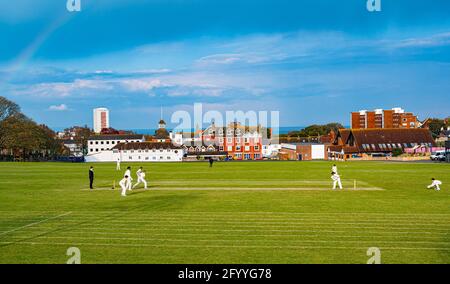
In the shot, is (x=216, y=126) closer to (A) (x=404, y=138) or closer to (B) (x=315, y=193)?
(A) (x=404, y=138)

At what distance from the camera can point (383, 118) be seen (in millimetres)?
166500

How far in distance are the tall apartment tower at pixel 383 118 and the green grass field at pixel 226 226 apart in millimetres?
138661

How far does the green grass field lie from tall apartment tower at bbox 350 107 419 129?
Result: 139 meters

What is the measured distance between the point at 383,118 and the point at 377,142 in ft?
252

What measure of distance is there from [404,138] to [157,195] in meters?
78.3

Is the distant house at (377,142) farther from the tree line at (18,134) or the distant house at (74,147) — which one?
the distant house at (74,147)

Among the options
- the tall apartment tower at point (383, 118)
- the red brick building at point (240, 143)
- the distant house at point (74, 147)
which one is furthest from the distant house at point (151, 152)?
the tall apartment tower at point (383, 118)

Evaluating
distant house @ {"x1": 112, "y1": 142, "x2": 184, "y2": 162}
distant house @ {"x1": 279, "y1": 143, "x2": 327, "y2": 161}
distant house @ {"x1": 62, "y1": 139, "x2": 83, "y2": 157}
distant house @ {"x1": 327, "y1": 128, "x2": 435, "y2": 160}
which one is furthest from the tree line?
distant house @ {"x1": 327, "y1": 128, "x2": 435, "y2": 160}

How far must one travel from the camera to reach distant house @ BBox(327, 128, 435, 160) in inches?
3652

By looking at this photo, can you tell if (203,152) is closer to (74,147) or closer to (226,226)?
(74,147)

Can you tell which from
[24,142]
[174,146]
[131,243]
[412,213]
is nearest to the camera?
[131,243]

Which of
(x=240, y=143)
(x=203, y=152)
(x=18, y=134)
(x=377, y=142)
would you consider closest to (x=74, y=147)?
(x=203, y=152)
